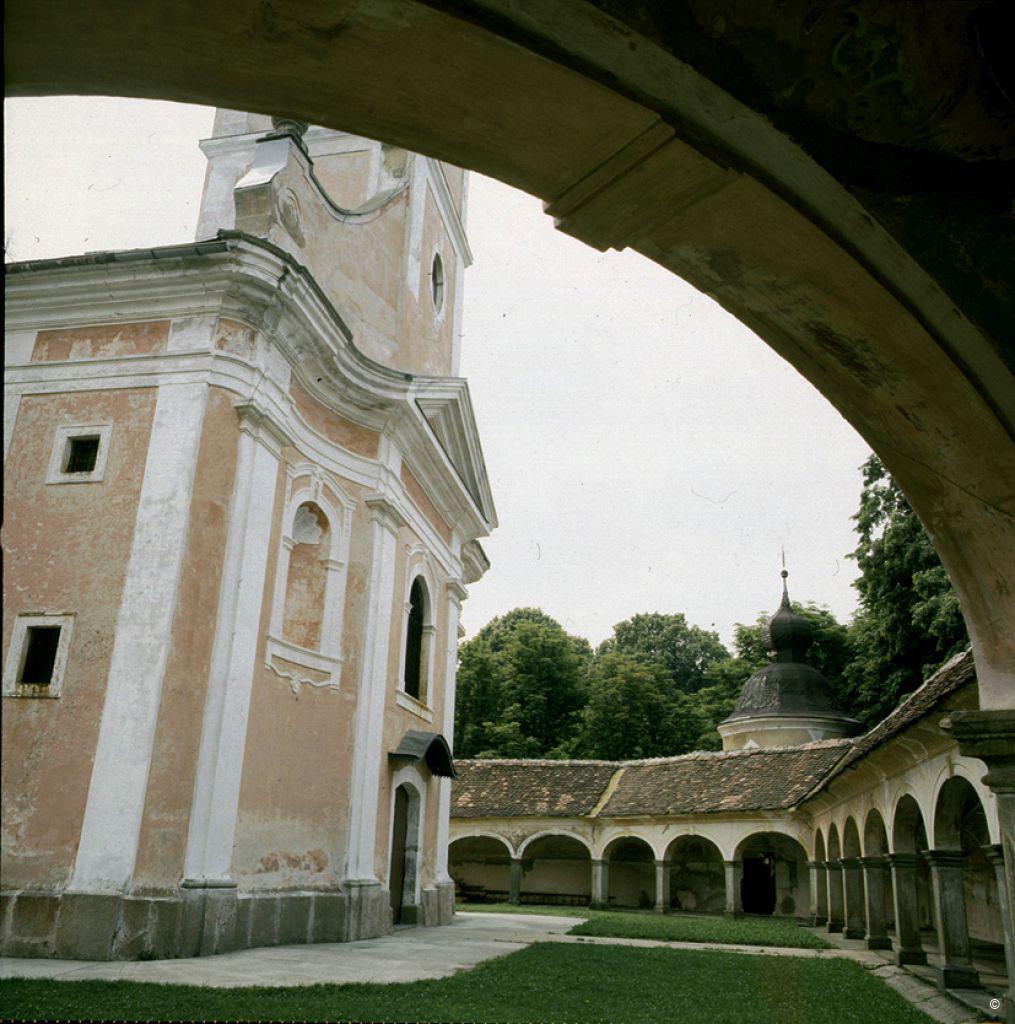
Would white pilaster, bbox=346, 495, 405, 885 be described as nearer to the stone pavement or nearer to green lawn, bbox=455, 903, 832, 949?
the stone pavement

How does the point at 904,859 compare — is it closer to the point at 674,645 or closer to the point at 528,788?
the point at 528,788

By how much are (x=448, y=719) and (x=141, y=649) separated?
405 inches

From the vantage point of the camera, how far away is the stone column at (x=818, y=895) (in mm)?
24281

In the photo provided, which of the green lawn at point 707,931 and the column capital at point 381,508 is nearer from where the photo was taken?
the column capital at point 381,508

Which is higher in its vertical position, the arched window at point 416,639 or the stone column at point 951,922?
the arched window at point 416,639

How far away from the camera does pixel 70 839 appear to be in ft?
33.3

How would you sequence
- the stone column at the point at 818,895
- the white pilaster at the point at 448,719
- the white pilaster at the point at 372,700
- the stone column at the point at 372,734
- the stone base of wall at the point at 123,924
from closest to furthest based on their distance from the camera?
the stone base of wall at the point at 123,924, the stone column at the point at 372,734, the white pilaster at the point at 372,700, the white pilaster at the point at 448,719, the stone column at the point at 818,895

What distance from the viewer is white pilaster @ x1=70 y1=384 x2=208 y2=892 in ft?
33.0

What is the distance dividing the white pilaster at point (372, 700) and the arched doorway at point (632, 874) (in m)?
18.9

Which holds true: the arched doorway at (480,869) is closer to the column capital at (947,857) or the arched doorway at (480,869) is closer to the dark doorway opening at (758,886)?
the dark doorway opening at (758,886)

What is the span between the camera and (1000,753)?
393cm

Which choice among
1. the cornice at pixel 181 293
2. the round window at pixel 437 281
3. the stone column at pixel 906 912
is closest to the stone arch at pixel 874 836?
the stone column at pixel 906 912

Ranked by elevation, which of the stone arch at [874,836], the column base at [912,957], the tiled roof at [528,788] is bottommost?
the column base at [912,957]

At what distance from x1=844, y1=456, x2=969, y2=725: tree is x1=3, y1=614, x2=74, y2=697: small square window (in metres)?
16.6
